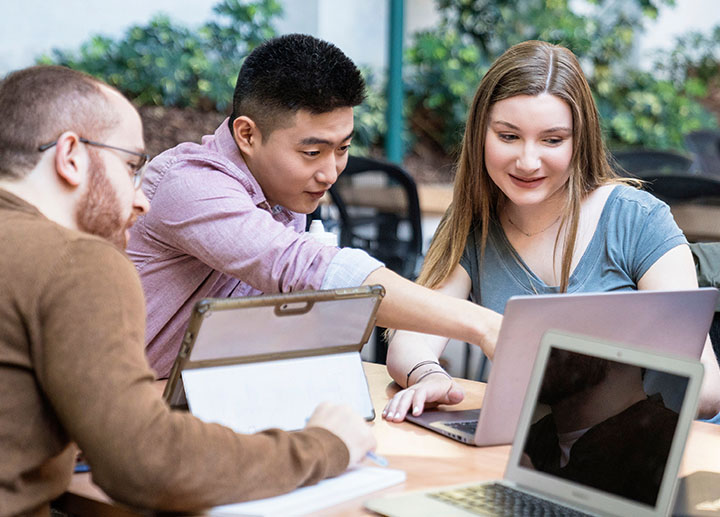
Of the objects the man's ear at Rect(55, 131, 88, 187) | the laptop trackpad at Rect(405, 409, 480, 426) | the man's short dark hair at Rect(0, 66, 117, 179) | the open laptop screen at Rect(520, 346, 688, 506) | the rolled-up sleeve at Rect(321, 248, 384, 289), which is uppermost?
the man's short dark hair at Rect(0, 66, 117, 179)

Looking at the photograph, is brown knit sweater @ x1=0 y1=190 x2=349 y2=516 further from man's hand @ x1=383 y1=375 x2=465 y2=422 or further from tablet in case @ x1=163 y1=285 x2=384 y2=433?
man's hand @ x1=383 y1=375 x2=465 y2=422

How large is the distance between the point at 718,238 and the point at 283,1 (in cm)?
377

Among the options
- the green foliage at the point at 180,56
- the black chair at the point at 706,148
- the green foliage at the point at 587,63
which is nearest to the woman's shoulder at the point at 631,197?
the green foliage at the point at 180,56

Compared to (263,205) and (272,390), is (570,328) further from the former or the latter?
(263,205)

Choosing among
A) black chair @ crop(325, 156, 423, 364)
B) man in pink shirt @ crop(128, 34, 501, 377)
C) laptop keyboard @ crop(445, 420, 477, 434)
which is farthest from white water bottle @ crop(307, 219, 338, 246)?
black chair @ crop(325, 156, 423, 364)

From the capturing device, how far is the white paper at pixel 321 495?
1047 mm

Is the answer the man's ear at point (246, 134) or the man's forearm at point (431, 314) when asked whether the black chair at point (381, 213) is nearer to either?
the man's ear at point (246, 134)

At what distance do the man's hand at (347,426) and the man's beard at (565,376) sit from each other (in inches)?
9.4

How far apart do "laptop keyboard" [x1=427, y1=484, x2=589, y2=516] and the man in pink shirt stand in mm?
361

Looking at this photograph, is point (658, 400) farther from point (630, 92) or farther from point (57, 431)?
point (630, 92)

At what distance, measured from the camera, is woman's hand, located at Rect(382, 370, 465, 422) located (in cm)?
150

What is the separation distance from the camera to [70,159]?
1.11 metres

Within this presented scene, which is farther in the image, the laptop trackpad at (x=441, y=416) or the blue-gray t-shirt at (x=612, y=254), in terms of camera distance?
the blue-gray t-shirt at (x=612, y=254)

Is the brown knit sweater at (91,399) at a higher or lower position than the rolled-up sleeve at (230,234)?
lower
